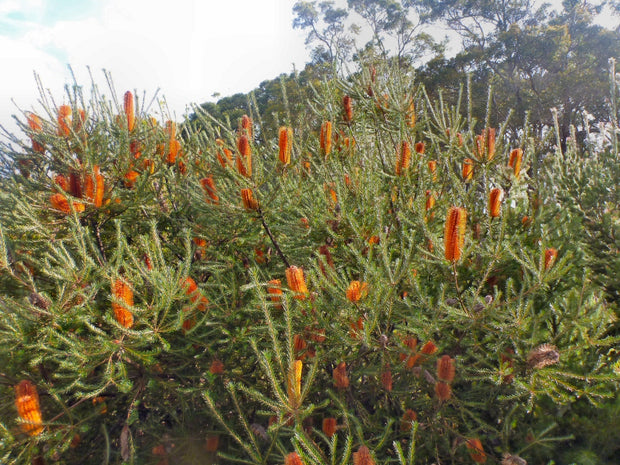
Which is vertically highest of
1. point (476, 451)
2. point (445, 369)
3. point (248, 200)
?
point (248, 200)

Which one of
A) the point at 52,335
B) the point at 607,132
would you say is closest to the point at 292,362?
the point at 52,335

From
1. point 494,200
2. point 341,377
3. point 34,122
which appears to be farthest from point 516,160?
point 34,122

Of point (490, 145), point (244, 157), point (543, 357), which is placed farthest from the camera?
point (490, 145)

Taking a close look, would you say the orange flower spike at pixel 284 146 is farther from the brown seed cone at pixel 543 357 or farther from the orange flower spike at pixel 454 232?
the brown seed cone at pixel 543 357

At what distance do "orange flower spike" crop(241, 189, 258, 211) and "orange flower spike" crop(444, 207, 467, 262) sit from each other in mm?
1064

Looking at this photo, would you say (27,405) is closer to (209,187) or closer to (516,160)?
(209,187)

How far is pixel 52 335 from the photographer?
1.83 m

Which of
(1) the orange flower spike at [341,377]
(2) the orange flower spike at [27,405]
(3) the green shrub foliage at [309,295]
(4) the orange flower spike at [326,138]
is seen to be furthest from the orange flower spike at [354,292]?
(2) the orange flower spike at [27,405]

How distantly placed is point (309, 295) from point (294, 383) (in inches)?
23.6

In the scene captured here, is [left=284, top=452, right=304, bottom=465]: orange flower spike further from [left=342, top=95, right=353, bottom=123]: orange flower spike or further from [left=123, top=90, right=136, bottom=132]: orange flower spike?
[left=123, top=90, right=136, bottom=132]: orange flower spike

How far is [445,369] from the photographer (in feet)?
5.62

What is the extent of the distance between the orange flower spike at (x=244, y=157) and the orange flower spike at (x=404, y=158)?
2.71 feet

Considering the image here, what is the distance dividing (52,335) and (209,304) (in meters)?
0.74

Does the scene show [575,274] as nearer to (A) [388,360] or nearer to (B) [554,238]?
(B) [554,238]
